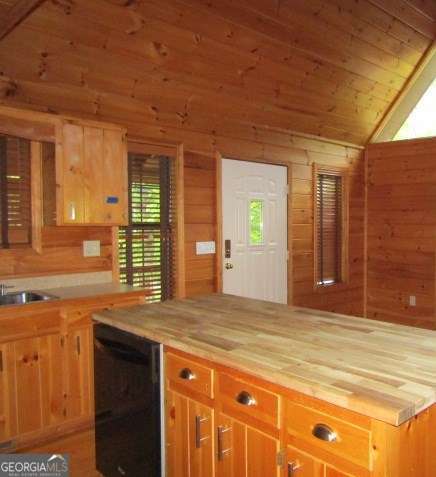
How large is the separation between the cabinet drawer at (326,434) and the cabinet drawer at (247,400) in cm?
6

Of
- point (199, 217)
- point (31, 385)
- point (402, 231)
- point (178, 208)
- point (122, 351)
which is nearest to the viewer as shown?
point (122, 351)

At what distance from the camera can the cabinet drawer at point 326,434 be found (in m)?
1.20

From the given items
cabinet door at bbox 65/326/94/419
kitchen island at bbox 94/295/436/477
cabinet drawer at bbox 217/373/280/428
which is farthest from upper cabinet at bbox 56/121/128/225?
cabinet drawer at bbox 217/373/280/428

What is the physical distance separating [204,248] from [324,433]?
2877mm

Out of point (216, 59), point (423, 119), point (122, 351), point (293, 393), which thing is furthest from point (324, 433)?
point (423, 119)

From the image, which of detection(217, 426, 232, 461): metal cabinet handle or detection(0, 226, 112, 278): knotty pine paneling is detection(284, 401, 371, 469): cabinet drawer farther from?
detection(0, 226, 112, 278): knotty pine paneling

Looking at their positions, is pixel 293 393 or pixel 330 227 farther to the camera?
pixel 330 227

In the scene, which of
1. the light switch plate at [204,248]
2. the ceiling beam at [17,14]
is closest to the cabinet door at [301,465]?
the ceiling beam at [17,14]

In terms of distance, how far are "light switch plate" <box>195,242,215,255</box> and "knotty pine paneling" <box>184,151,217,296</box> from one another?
0.11ft

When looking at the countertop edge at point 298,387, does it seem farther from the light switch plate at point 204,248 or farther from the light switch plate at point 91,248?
the light switch plate at point 204,248

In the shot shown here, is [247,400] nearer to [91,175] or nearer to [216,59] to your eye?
[91,175]

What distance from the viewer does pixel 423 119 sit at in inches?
205

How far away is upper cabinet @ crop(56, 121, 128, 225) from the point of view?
2963mm

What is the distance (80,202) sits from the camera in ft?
9.98
